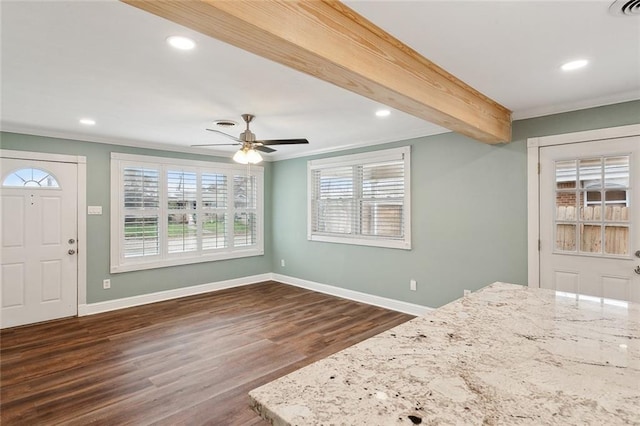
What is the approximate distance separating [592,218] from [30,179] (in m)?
6.40

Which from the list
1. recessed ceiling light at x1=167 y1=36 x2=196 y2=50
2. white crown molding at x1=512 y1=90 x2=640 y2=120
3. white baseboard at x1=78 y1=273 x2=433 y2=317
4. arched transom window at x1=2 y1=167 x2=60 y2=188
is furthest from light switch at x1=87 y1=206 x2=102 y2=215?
white crown molding at x1=512 y1=90 x2=640 y2=120

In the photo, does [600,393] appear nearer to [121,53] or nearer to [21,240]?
[121,53]

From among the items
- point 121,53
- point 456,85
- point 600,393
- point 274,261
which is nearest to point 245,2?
point 121,53

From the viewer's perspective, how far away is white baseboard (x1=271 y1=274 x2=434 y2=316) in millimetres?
4520

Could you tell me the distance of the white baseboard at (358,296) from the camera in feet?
14.8

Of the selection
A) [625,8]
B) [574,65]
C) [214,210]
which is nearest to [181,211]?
[214,210]

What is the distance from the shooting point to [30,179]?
4.23m

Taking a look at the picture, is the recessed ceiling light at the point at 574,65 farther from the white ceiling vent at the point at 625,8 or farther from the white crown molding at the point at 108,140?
the white crown molding at the point at 108,140

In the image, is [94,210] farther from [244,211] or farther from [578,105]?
[578,105]

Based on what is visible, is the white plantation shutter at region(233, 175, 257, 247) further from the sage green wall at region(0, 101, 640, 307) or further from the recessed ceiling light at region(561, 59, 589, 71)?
the recessed ceiling light at region(561, 59, 589, 71)

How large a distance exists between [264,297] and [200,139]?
266 centimetres

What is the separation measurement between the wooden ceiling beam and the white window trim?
4.14 meters

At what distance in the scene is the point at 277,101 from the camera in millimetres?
3166

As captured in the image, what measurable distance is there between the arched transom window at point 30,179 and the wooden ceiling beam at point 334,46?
424 centimetres
